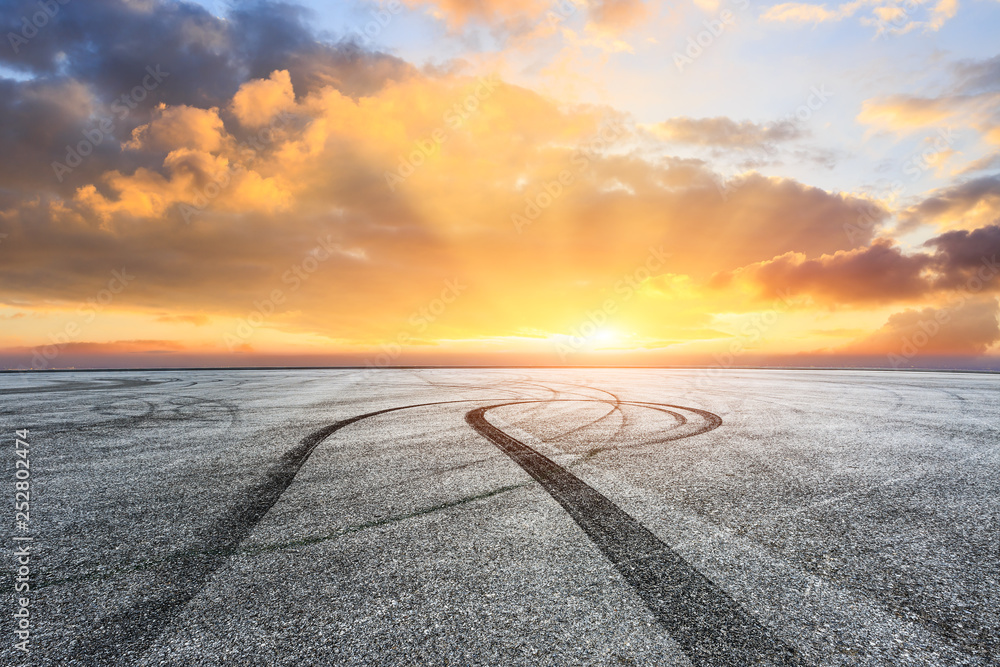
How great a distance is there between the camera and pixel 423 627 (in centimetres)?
293

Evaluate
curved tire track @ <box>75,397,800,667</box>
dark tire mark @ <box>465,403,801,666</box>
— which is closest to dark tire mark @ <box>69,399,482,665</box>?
curved tire track @ <box>75,397,800,667</box>

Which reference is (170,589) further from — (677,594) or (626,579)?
(677,594)

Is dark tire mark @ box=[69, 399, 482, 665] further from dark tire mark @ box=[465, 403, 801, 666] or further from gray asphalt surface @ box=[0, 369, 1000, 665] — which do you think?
dark tire mark @ box=[465, 403, 801, 666]

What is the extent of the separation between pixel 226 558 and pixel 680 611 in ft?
12.8

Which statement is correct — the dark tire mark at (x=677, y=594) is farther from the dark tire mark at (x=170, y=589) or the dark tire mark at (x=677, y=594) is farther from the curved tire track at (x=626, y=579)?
the dark tire mark at (x=170, y=589)

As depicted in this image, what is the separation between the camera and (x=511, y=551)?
402 centimetres

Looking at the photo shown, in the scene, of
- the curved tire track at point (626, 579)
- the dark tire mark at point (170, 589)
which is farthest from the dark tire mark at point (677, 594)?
the dark tire mark at point (170, 589)

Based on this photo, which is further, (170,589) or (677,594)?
(170,589)

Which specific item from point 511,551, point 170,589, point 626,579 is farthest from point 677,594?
point 170,589

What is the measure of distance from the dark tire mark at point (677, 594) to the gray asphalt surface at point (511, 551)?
0.7 inches

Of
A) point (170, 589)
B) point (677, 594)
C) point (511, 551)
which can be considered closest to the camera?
point (677, 594)

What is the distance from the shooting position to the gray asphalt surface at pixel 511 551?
2818mm

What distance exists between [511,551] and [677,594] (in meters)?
1.44

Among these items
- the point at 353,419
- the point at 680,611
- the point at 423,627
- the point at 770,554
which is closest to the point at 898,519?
the point at 770,554
